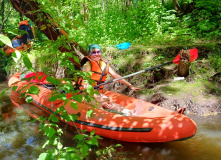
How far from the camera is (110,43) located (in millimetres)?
6809

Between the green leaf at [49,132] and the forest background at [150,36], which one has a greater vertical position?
the green leaf at [49,132]

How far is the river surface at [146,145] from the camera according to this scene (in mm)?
2770

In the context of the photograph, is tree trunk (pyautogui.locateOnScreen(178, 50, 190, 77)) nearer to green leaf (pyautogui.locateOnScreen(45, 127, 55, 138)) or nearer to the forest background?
the forest background

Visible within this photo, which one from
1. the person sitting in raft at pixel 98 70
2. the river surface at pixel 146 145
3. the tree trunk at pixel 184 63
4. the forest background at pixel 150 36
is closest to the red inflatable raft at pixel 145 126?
the river surface at pixel 146 145

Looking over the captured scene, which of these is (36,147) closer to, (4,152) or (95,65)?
(4,152)

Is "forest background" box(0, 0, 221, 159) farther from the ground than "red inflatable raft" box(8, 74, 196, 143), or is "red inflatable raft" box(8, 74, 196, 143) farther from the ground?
"forest background" box(0, 0, 221, 159)

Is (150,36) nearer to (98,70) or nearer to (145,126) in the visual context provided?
(98,70)

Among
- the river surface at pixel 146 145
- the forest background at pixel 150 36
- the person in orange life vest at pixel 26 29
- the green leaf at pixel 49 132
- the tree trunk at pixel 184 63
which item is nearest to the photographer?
the green leaf at pixel 49 132

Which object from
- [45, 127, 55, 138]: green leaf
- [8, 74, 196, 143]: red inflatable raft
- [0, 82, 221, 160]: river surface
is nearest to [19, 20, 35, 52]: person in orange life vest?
[0, 82, 221, 160]: river surface

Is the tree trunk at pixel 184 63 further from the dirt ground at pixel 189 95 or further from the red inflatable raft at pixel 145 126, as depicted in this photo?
the red inflatable raft at pixel 145 126

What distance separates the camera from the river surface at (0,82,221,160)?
9.09 feet

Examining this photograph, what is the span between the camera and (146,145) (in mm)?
3076

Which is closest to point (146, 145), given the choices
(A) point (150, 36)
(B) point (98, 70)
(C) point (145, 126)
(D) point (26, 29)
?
(C) point (145, 126)

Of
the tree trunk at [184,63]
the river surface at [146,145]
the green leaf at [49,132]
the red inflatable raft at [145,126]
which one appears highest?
the green leaf at [49,132]
